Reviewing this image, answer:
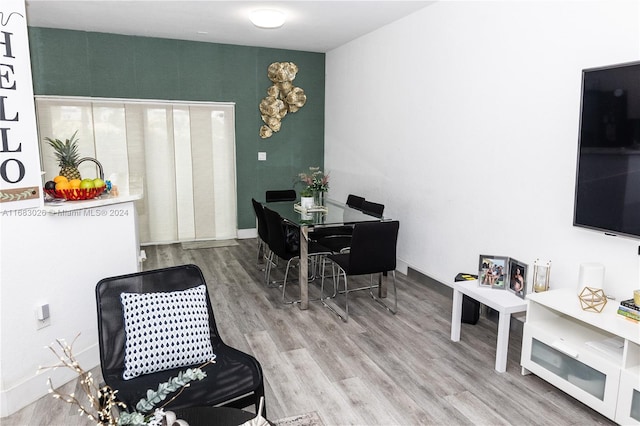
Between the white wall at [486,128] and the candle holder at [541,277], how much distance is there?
18 centimetres

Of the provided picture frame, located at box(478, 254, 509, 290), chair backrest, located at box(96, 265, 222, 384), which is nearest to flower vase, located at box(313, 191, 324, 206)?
picture frame, located at box(478, 254, 509, 290)

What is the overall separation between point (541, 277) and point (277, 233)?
2.23 metres

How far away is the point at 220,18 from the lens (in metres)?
4.93

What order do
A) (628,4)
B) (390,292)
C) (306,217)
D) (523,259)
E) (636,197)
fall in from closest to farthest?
1. (636,197)
2. (628,4)
3. (523,259)
4. (306,217)
5. (390,292)

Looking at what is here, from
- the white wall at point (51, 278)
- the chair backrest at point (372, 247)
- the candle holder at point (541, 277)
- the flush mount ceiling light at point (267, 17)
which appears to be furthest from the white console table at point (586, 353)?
the flush mount ceiling light at point (267, 17)

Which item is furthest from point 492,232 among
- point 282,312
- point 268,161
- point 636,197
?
point 268,161

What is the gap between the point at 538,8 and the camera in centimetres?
319

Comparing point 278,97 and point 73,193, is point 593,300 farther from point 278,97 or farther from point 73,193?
→ point 278,97

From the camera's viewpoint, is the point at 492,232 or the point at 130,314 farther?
the point at 492,232

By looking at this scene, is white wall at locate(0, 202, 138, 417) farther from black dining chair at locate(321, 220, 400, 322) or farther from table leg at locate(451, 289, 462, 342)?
table leg at locate(451, 289, 462, 342)

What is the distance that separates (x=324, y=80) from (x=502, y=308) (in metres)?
5.01

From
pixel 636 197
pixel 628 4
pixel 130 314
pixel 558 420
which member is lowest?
pixel 558 420

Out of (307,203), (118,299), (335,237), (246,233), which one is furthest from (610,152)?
(246,233)

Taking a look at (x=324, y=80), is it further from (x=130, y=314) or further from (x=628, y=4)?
(x=130, y=314)
